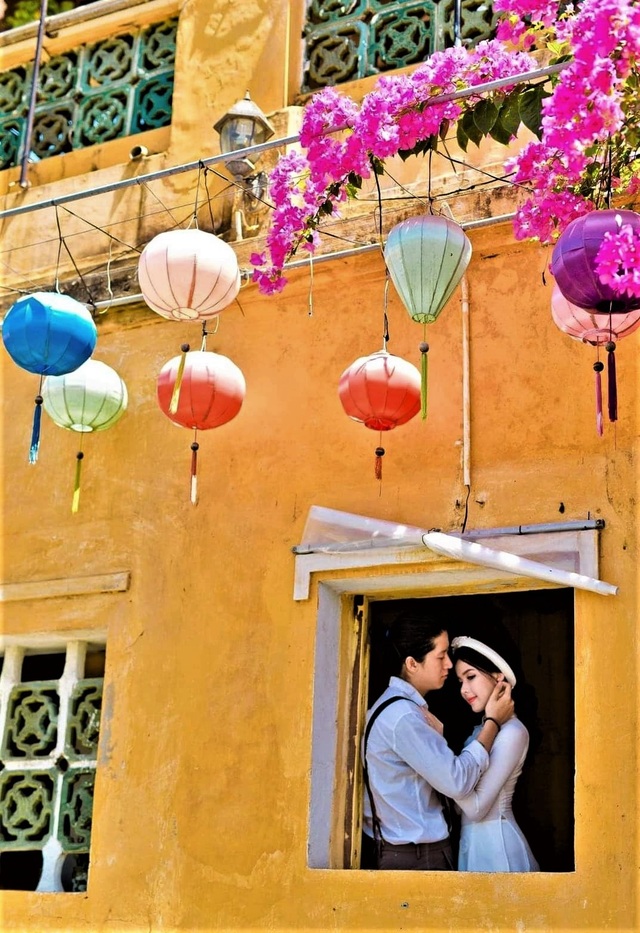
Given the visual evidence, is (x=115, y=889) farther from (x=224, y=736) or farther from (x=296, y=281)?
(x=296, y=281)

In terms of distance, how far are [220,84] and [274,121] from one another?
54 cm

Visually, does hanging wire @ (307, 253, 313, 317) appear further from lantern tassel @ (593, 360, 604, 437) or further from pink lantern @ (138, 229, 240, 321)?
lantern tassel @ (593, 360, 604, 437)

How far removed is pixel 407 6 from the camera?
299 inches

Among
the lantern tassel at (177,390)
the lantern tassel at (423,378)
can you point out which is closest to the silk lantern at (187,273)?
the lantern tassel at (177,390)

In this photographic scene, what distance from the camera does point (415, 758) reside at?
621cm

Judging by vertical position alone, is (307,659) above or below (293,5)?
below

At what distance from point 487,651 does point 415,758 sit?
1.97ft

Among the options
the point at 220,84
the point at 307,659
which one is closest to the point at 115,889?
the point at 307,659

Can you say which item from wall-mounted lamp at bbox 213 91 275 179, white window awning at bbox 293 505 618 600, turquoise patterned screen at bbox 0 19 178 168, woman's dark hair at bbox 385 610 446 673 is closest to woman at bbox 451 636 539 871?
woman's dark hair at bbox 385 610 446 673

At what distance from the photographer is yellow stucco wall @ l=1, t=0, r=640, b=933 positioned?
19.3 feet

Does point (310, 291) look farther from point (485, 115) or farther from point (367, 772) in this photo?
point (367, 772)

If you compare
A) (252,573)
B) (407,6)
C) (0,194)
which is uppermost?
(407,6)

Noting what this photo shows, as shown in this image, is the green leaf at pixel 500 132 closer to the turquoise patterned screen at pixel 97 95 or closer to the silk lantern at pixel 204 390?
the silk lantern at pixel 204 390

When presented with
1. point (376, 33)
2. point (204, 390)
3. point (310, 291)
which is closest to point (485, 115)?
point (310, 291)
